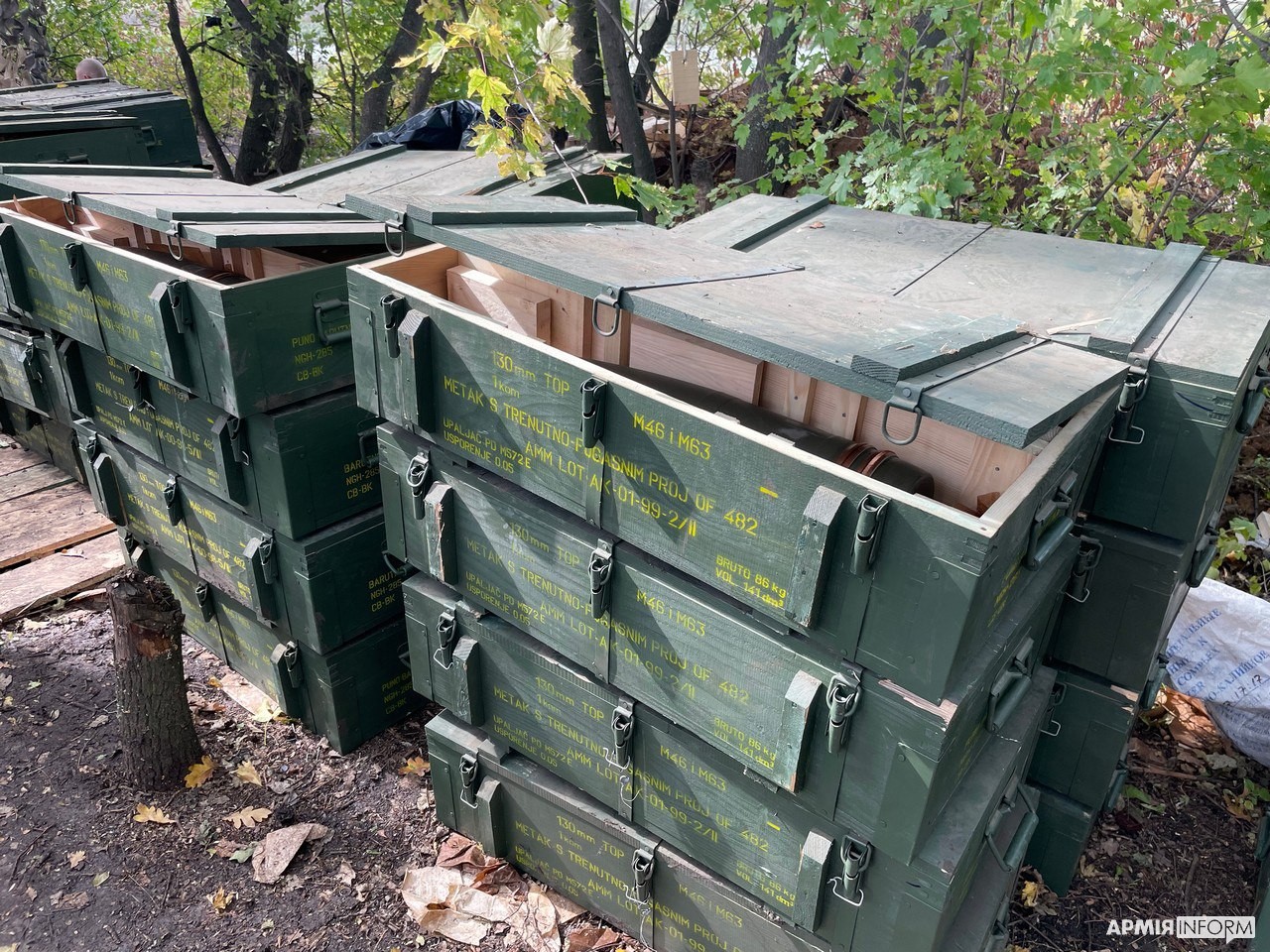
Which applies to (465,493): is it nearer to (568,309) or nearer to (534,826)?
(568,309)

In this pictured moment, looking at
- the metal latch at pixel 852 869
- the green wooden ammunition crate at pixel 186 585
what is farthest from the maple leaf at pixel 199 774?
the metal latch at pixel 852 869

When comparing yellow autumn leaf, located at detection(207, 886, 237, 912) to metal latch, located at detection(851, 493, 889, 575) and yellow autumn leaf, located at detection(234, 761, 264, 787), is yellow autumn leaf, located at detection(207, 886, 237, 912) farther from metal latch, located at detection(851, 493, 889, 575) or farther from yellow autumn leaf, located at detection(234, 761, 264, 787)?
metal latch, located at detection(851, 493, 889, 575)

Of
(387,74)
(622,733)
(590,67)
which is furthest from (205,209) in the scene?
(387,74)

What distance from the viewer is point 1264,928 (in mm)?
2963

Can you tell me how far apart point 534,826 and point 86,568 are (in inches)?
127

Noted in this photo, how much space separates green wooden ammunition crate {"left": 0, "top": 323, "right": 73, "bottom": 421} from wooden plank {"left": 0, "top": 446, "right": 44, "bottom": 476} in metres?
0.54

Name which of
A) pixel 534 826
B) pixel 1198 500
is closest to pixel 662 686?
pixel 534 826

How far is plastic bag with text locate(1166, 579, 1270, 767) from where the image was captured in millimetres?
3791

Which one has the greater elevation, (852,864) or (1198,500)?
(1198,500)

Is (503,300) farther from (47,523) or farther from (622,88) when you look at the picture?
(47,523)

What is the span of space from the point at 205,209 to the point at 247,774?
227cm

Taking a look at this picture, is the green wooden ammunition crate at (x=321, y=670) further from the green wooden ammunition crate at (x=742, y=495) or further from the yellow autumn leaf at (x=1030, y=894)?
the yellow autumn leaf at (x=1030, y=894)

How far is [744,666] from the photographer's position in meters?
2.25
